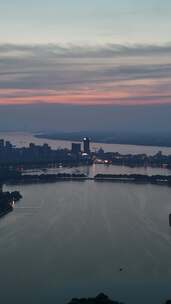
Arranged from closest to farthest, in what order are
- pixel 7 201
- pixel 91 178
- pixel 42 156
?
pixel 7 201 → pixel 91 178 → pixel 42 156

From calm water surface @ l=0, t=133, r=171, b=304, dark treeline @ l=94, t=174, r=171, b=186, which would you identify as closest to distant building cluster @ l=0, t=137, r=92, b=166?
dark treeline @ l=94, t=174, r=171, b=186

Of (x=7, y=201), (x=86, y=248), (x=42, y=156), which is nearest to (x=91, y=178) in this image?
(x=7, y=201)

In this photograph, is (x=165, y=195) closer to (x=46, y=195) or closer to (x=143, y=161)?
(x=46, y=195)

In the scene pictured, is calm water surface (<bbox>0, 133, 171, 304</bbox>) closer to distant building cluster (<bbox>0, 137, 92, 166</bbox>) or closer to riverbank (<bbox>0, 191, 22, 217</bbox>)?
riverbank (<bbox>0, 191, 22, 217</bbox>)

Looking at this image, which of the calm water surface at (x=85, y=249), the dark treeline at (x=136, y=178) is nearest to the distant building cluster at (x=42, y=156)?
the dark treeline at (x=136, y=178)

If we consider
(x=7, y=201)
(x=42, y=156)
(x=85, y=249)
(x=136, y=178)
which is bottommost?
(x=85, y=249)

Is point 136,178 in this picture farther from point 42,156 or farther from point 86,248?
point 86,248

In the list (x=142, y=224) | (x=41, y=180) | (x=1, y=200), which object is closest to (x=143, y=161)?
(x=41, y=180)

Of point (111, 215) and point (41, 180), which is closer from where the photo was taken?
point (111, 215)
